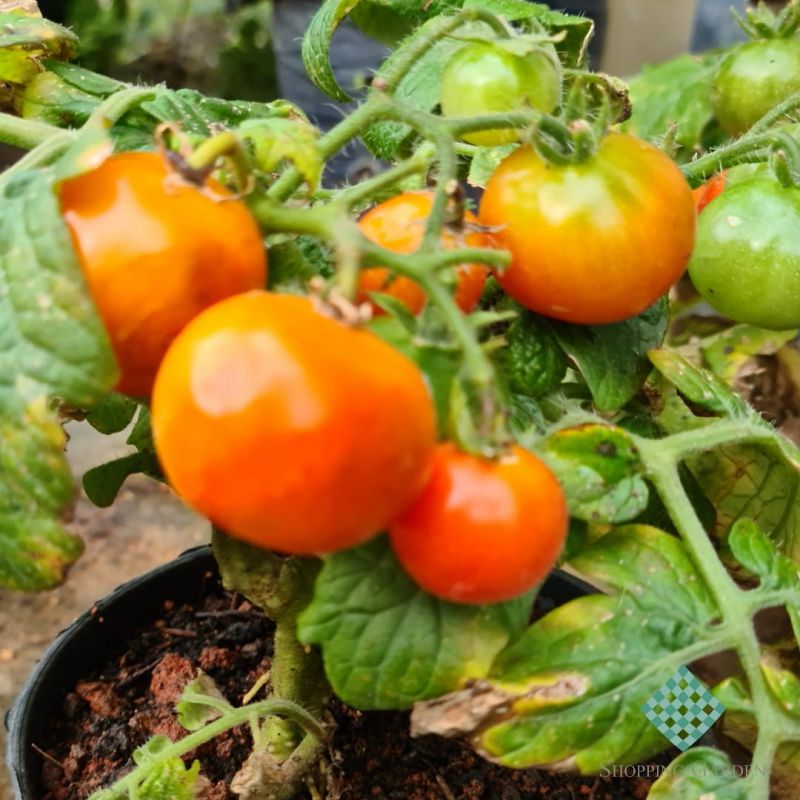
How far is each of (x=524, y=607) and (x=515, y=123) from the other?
31 cm

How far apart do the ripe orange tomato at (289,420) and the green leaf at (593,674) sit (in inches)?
7.8

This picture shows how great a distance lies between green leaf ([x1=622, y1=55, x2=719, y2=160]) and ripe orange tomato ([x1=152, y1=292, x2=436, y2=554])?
4.48ft

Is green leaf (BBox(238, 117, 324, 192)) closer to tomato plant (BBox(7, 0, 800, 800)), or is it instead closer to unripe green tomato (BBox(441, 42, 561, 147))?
tomato plant (BBox(7, 0, 800, 800))

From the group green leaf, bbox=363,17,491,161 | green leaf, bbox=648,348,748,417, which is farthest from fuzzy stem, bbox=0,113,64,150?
green leaf, bbox=648,348,748,417

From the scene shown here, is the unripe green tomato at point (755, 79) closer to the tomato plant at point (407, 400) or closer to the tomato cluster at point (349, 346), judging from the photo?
the tomato plant at point (407, 400)

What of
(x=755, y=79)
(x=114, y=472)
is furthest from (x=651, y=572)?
(x=755, y=79)

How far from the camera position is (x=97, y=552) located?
184 centimetres

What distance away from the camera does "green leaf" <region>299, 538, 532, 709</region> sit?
514 millimetres

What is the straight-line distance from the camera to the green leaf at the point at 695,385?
71 centimetres

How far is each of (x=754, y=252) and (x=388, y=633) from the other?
0.67m

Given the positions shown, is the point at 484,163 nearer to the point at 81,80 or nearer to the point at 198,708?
the point at 81,80

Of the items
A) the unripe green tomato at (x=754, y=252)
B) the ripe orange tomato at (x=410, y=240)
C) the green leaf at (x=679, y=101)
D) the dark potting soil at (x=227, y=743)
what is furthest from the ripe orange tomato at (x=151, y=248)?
the green leaf at (x=679, y=101)

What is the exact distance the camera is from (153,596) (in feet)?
3.58

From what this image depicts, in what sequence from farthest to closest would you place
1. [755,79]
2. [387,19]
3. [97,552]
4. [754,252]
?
[97,552] → [755,79] → [387,19] → [754,252]
